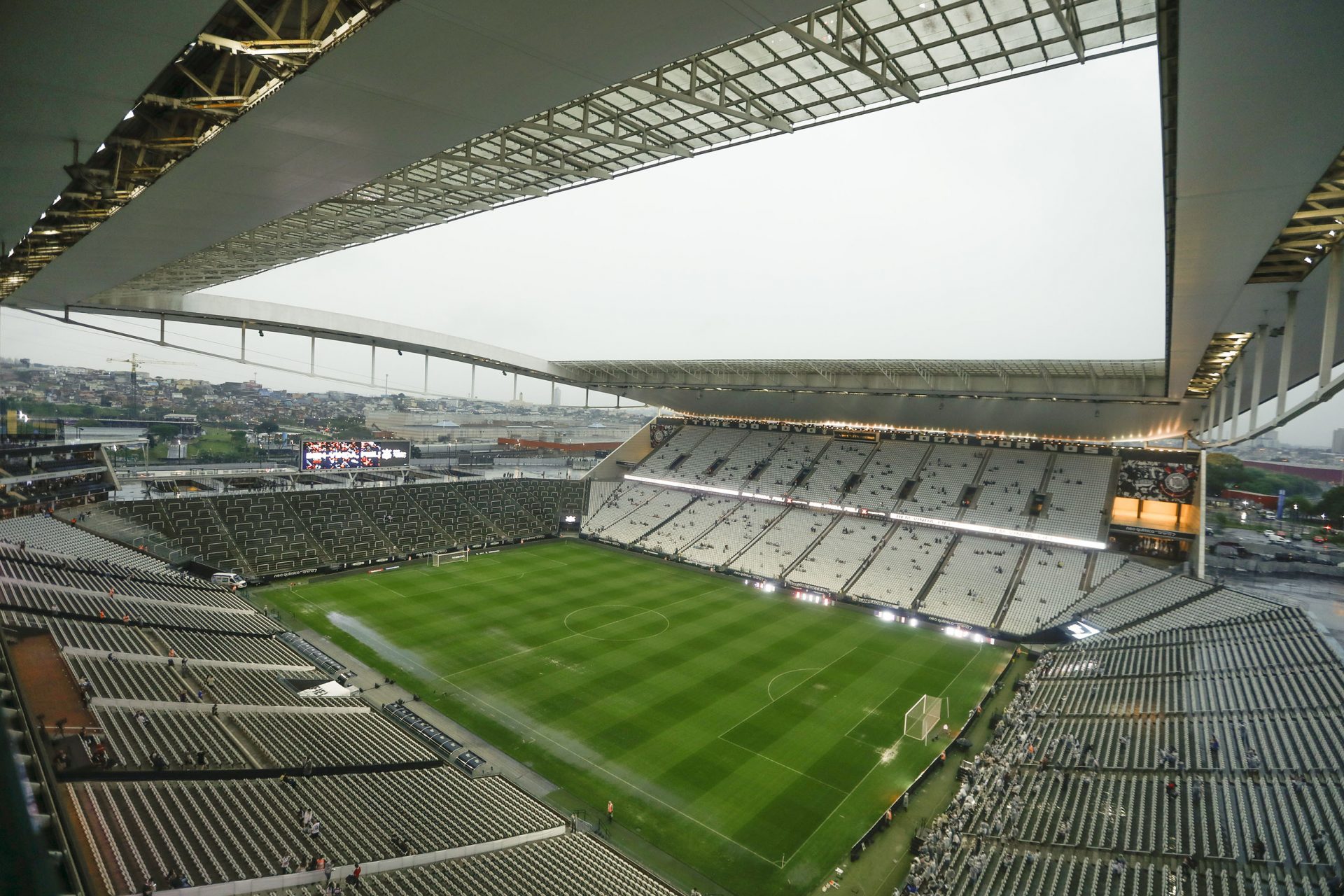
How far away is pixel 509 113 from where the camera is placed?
7391 mm

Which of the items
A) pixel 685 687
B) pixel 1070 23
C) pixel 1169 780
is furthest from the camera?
pixel 685 687

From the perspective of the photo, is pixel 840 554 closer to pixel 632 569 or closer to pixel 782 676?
pixel 632 569

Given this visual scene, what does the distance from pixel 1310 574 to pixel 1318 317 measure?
30.3 meters

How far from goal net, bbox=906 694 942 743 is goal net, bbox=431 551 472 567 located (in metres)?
27.1

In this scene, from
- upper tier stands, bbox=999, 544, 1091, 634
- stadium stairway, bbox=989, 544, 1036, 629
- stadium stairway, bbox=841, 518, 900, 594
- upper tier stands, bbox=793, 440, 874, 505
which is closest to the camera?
upper tier stands, bbox=999, 544, 1091, 634

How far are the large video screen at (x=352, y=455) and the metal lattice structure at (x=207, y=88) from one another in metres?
34.3

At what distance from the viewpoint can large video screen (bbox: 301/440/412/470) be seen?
141 feet

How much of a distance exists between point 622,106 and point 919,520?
3786cm

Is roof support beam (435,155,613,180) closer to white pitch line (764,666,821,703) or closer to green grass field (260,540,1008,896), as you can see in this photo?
green grass field (260,540,1008,896)

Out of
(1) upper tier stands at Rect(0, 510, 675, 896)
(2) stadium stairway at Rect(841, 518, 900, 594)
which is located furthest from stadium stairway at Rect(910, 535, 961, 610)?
(1) upper tier stands at Rect(0, 510, 675, 896)

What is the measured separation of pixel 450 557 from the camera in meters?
42.2

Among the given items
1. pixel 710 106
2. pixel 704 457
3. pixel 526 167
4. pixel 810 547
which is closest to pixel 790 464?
pixel 704 457

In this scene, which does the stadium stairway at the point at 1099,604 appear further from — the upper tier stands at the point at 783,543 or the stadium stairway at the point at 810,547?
the upper tier stands at the point at 783,543

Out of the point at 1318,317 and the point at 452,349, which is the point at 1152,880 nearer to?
the point at 1318,317
